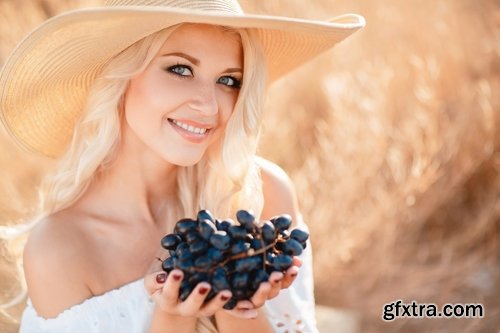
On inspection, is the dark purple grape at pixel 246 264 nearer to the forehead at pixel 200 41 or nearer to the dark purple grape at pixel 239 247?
the dark purple grape at pixel 239 247

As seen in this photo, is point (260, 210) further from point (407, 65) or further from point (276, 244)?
point (407, 65)

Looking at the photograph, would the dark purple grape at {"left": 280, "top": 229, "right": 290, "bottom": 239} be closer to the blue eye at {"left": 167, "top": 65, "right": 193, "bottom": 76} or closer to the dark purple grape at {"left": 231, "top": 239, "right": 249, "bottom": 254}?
the dark purple grape at {"left": 231, "top": 239, "right": 249, "bottom": 254}

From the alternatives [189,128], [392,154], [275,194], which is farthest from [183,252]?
[392,154]

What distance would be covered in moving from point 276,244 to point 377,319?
8.01 feet

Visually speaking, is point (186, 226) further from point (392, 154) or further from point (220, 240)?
point (392, 154)

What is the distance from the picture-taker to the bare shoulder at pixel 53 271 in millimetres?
2131

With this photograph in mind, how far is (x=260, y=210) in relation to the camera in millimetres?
2441

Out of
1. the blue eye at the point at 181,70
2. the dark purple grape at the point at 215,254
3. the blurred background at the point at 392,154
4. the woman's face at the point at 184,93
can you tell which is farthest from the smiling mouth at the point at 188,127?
the blurred background at the point at 392,154

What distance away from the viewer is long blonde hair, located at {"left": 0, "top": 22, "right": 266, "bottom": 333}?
87.7 inches

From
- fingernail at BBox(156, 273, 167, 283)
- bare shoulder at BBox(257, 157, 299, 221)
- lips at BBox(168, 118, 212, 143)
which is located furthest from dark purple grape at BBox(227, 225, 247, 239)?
bare shoulder at BBox(257, 157, 299, 221)

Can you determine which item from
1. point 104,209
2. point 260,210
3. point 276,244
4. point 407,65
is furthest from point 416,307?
point 276,244

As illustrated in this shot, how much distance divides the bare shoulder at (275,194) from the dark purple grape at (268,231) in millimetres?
809

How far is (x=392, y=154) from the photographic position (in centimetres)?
404

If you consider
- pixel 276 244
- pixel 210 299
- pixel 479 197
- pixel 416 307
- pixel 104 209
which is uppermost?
pixel 479 197
